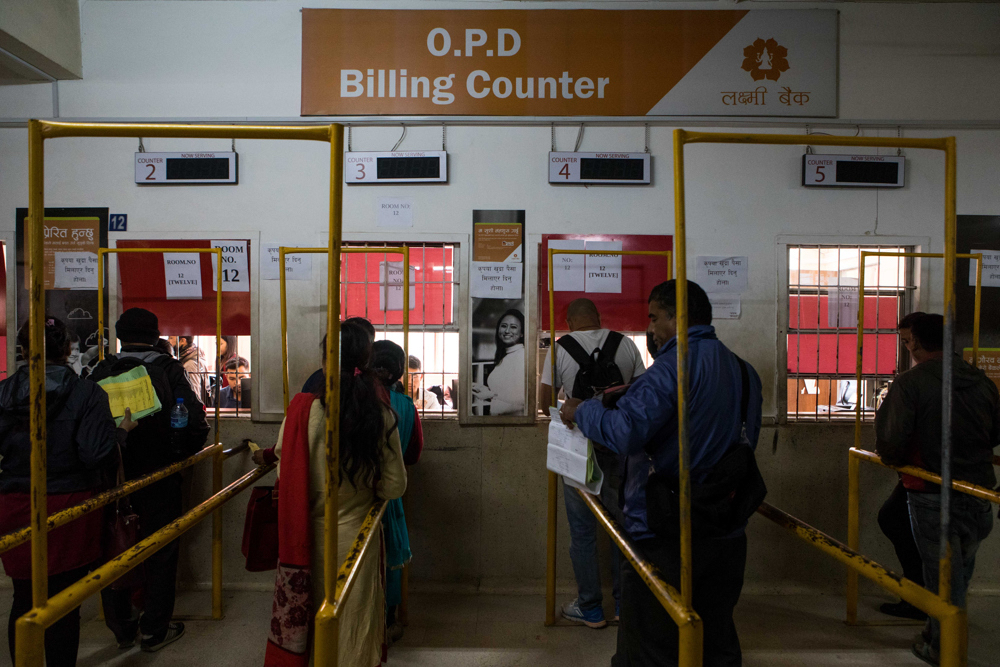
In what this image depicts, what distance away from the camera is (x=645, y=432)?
70.2 inches

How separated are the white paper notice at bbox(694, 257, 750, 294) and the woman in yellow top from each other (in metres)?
2.39

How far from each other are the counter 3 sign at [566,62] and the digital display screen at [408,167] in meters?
0.32

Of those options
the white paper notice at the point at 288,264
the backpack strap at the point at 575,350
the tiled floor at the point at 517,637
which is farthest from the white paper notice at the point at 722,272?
the white paper notice at the point at 288,264

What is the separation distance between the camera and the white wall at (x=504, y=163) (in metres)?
3.58

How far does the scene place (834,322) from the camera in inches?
144

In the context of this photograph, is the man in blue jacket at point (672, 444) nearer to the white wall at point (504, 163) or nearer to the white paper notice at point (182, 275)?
the white wall at point (504, 163)

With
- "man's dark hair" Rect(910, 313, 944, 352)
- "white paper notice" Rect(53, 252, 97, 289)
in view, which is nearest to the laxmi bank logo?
"man's dark hair" Rect(910, 313, 944, 352)

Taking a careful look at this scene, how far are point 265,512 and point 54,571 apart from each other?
2.81 feet

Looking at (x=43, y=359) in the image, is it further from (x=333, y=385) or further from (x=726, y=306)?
(x=726, y=306)

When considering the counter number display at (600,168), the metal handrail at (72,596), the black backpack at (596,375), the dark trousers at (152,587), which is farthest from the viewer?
the counter number display at (600,168)

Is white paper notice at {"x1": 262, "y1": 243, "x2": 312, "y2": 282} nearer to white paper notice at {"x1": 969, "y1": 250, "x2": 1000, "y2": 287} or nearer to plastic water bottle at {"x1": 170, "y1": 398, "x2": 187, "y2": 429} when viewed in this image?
plastic water bottle at {"x1": 170, "y1": 398, "x2": 187, "y2": 429}

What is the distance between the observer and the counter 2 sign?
11.7 ft

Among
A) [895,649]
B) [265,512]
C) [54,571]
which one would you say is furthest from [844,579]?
[54,571]

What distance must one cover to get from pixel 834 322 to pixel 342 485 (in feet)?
11.0
